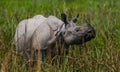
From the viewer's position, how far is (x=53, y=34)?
691 centimetres

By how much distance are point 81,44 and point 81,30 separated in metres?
0.42

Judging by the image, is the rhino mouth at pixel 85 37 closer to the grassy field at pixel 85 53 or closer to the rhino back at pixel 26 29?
the grassy field at pixel 85 53

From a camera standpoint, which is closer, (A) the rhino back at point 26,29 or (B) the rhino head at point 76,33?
(B) the rhino head at point 76,33

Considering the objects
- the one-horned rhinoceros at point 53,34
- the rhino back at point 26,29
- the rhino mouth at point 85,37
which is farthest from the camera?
the rhino back at point 26,29

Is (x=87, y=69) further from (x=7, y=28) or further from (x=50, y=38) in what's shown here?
(x=7, y=28)

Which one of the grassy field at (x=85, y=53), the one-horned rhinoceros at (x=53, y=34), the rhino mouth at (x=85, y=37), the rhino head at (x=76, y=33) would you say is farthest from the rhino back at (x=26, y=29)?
the rhino mouth at (x=85, y=37)

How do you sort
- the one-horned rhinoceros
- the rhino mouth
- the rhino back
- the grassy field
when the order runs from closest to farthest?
the grassy field, the rhino mouth, the one-horned rhinoceros, the rhino back

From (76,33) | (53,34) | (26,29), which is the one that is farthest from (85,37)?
(26,29)

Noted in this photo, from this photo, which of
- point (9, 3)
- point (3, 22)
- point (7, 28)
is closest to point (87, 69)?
point (7, 28)

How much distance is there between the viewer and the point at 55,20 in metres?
7.28

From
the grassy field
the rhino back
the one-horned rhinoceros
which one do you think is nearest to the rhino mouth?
the one-horned rhinoceros

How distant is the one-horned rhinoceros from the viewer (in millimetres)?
6685

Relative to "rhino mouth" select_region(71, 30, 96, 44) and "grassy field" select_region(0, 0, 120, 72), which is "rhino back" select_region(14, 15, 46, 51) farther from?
"rhino mouth" select_region(71, 30, 96, 44)

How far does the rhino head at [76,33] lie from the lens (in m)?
6.59
